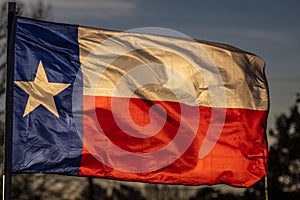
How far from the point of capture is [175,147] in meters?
15.0

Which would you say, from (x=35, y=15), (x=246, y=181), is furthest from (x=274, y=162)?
(x=246, y=181)

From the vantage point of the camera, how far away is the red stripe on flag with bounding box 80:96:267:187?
1420 centimetres

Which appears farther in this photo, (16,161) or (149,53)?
(149,53)

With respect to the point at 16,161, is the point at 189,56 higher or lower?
higher

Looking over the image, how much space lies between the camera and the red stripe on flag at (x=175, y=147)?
46.6ft

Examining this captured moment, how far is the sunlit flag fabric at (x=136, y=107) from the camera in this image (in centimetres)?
1370

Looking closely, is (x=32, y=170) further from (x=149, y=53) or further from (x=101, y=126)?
(x=149, y=53)

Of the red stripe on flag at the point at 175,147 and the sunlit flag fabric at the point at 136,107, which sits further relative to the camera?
the red stripe on flag at the point at 175,147

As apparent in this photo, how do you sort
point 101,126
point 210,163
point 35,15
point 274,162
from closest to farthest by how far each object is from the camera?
point 101,126 < point 210,163 < point 35,15 < point 274,162

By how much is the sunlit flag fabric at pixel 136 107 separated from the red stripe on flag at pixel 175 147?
15 mm

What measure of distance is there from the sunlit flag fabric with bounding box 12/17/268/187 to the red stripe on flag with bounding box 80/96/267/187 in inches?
0.6

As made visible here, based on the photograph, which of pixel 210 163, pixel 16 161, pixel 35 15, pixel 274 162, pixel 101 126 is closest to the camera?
pixel 16 161

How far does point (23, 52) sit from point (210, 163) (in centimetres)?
340

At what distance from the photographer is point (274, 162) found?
216 ft
